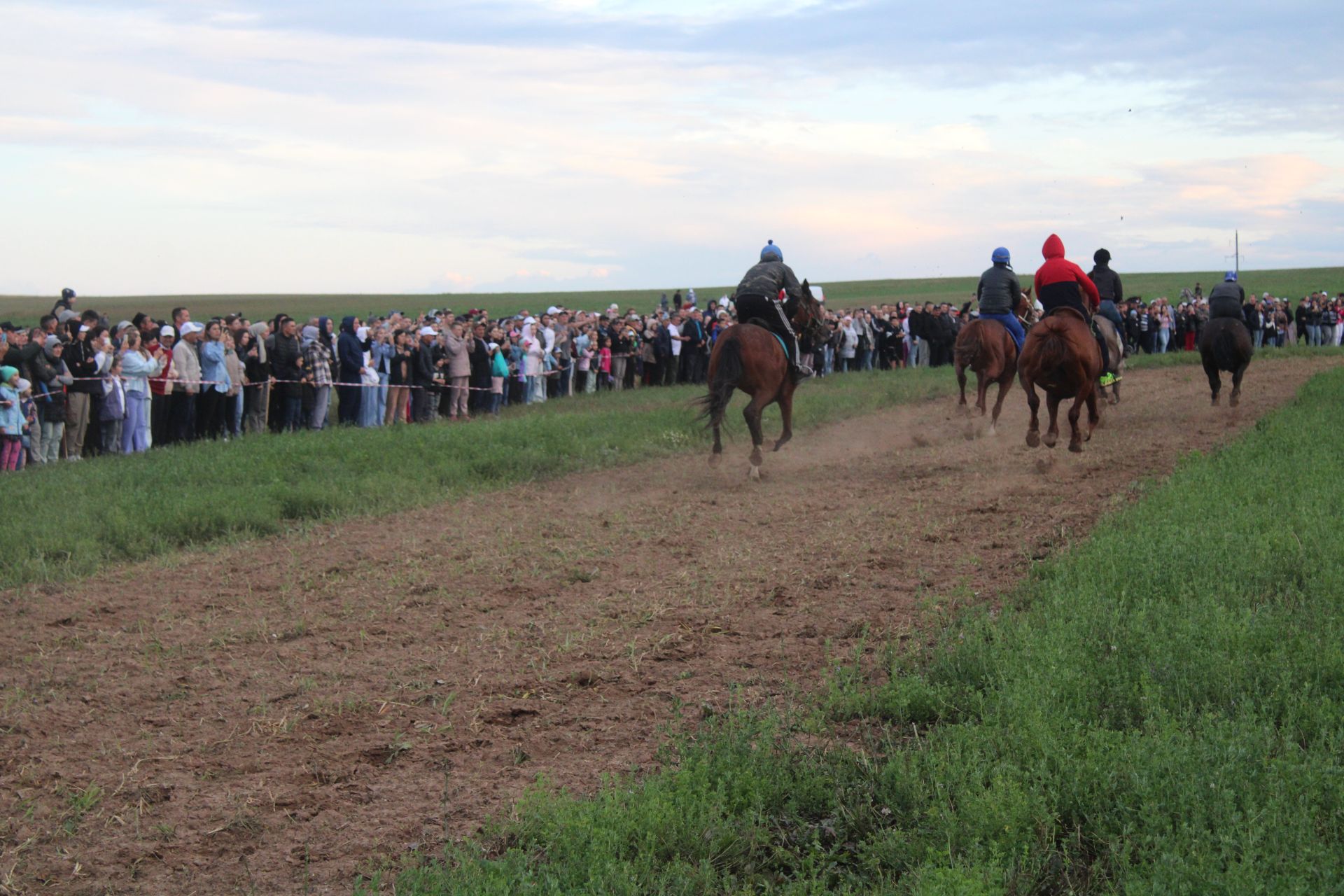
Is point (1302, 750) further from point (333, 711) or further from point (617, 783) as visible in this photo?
point (333, 711)

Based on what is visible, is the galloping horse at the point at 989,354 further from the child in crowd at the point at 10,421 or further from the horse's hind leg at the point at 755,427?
the child in crowd at the point at 10,421

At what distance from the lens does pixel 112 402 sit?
15.8 m

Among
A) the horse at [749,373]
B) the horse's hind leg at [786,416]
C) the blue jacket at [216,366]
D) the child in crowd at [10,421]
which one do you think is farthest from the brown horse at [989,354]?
the child in crowd at [10,421]

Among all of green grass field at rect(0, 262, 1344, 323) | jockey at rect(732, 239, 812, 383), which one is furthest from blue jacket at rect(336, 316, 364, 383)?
green grass field at rect(0, 262, 1344, 323)

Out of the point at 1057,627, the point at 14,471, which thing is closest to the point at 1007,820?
the point at 1057,627

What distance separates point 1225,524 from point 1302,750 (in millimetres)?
4140

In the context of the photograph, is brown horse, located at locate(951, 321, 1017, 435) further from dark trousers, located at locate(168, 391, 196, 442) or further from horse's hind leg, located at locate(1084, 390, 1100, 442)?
dark trousers, located at locate(168, 391, 196, 442)

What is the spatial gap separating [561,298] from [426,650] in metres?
115

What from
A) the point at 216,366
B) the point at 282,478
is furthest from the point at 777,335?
the point at 216,366

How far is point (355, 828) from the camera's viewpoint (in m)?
5.18

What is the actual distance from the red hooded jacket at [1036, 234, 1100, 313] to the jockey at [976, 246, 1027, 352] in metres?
2.45

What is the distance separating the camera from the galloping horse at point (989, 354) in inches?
672

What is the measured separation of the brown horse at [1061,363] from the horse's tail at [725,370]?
323 cm

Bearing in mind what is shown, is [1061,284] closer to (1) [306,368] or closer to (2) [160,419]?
(1) [306,368]
